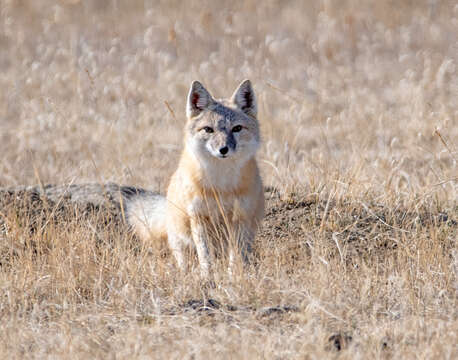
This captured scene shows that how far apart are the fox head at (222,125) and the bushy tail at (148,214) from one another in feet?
2.63

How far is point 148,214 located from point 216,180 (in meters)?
1.11

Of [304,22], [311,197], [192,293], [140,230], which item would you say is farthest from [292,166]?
[304,22]

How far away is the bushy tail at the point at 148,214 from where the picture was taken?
213 inches

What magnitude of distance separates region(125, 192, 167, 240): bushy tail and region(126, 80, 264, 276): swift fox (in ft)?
0.81

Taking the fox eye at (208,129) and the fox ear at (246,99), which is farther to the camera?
the fox ear at (246,99)

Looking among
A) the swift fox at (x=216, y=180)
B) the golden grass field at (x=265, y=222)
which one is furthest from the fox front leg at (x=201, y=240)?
the golden grass field at (x=265, y=222)

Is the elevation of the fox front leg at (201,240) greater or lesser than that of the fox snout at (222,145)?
lesser

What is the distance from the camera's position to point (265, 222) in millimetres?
5543

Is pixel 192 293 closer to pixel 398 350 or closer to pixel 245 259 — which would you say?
pixel 245 259

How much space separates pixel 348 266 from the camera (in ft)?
14.9

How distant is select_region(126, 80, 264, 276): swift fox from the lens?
4746 millimetres

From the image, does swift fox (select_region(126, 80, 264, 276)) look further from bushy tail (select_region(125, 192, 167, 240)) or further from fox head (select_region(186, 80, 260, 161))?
bushy tail (select_region(125, 192, 167, 240))

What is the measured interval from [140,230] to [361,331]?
2606 millimetres

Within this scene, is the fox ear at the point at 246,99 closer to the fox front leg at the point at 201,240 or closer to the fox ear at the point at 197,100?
the fox ear at the point at 197,100
